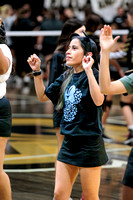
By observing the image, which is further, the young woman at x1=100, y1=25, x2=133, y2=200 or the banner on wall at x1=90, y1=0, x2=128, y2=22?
the banner on wall at x1=90, y1=0, x2=128, y2=22

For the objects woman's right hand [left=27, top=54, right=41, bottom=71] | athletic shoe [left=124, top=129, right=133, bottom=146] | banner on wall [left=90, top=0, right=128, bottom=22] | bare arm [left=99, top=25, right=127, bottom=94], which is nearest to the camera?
bare arm [left=99, top=25, right=127, bottom=94]

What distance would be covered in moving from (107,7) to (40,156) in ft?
41.0

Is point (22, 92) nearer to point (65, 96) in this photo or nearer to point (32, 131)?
point (32, 131)

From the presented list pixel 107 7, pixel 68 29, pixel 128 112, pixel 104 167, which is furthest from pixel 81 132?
pixel 107 7

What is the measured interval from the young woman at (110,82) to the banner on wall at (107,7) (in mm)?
15584

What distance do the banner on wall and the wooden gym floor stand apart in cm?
689

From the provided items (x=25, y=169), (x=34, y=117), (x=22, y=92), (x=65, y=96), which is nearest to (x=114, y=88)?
(x=65, y=96)

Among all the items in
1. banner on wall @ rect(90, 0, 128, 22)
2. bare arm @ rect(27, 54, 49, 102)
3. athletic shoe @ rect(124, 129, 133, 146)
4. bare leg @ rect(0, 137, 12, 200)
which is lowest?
athletic shoe @ rect(124, 129, 133, 146)

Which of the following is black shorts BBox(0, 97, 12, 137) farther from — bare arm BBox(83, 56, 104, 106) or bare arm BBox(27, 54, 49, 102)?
bare arm BBox(83, 56, 104, 106)

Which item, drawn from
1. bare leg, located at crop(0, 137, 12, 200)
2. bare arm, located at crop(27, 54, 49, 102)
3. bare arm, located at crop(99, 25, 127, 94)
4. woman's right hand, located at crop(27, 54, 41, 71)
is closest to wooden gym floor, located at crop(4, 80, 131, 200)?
bare leg, located at crop(0, 137, 12, 200)

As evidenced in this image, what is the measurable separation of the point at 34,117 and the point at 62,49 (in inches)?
235

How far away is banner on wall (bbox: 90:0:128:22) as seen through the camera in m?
19.5

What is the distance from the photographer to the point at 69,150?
15.7ft

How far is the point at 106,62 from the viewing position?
3947mm
